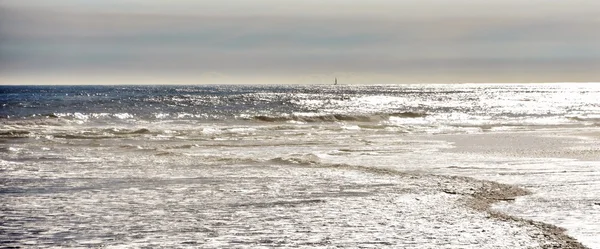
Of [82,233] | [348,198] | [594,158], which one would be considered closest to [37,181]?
[82,233]

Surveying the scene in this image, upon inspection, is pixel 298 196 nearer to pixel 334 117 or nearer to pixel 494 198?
pixel 494 198

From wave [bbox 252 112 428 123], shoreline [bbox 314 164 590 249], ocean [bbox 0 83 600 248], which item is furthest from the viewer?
wave [bbox 252 112 428 123]

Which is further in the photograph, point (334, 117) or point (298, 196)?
point (334, 117)

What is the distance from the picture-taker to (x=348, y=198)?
568 inches

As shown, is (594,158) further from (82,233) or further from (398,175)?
(82,233)

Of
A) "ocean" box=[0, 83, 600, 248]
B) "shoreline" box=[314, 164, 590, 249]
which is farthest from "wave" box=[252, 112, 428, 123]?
"shoreline" box=[314, 164, 590, 249]

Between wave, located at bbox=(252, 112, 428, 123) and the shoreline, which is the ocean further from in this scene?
wave, located at bbox=(252, 112, 428, 123)

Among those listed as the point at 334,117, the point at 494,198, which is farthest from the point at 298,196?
the point at 334,117

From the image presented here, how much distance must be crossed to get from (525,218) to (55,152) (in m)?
18.3

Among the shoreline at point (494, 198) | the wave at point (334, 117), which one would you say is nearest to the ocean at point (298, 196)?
the shoreline at point (494, 198)

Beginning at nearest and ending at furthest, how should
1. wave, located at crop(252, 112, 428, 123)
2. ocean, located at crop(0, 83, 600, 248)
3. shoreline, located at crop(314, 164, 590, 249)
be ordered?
shoreline, located at crop(314, 164, 590, 249) < ocean, located at crop(0, 83, 600, 248) < wave, located at crop(252, 112, 428, 123)

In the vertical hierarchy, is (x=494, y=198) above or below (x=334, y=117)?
above

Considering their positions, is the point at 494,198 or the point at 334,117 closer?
the point at 494,198

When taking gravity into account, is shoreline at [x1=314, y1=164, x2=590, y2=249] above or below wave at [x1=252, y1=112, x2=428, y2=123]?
above
